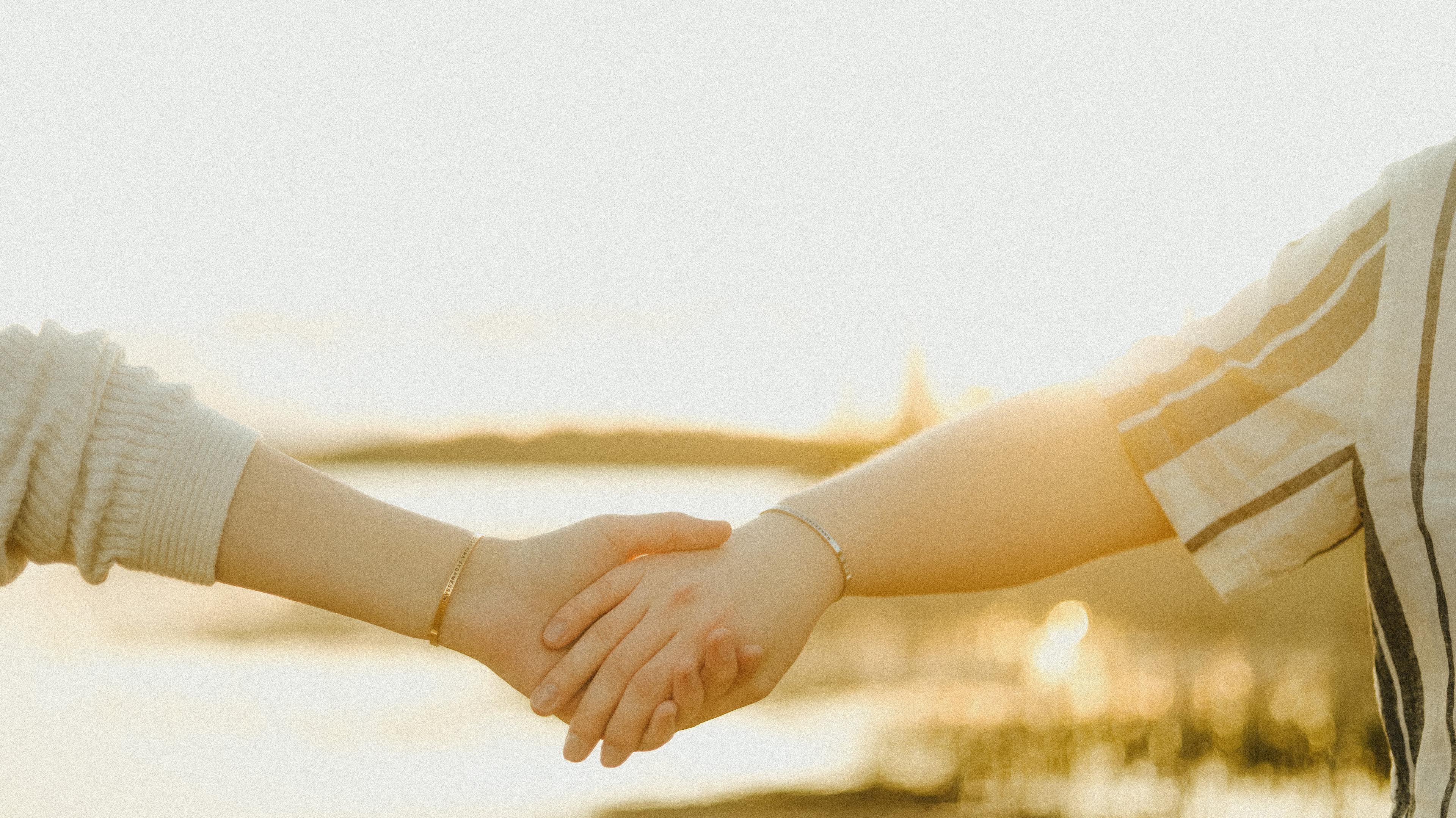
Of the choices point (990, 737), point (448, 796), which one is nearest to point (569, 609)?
point (448, 796)

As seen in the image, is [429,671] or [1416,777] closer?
[1416,777]

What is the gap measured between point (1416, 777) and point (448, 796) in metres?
3.80

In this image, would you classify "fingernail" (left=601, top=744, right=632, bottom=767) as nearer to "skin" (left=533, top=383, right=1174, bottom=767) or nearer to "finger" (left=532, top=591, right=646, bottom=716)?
"skin" (left=533, top=383, right=1174, bottom=767)

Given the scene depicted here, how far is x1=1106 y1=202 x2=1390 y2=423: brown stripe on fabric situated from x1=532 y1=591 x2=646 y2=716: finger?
3.30 ft

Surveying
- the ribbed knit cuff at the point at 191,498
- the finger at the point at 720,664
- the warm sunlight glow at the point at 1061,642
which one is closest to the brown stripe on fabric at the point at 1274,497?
the finger at the point at 720,664

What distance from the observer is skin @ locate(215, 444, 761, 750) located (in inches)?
70.3

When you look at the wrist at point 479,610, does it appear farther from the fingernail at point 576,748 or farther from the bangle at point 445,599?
the fingernail at point 576,748

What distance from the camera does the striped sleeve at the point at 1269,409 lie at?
120 cm

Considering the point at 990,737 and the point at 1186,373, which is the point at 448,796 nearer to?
the point at 990,737

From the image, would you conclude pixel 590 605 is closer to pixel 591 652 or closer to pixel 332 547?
pixel 591 652

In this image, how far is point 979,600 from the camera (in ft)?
32.4

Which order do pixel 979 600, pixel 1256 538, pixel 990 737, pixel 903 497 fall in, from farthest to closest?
pixel 979 600 → pixel 990 737 → pixel 903 497 → pixel 1256 538

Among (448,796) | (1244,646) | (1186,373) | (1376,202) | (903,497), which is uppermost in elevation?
(1376,202)

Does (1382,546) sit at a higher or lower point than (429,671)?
higher
